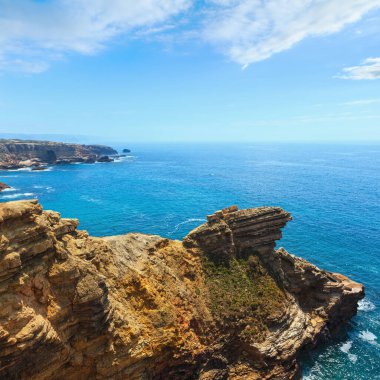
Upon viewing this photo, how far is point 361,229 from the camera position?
103 meters

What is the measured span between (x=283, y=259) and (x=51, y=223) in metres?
39.3

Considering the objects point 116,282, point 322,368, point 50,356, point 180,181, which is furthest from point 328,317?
point 180,181

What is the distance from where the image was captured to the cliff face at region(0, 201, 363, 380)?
28.1 meters

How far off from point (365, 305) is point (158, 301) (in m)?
46.3

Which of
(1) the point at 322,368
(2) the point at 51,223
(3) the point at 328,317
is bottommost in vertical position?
(1) the point at 322,368

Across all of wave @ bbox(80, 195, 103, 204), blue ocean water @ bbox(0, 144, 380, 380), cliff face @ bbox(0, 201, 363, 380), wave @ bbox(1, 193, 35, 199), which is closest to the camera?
cliff face @ bbox(0, 201, 363, 380)

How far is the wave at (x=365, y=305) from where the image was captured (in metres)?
64.5

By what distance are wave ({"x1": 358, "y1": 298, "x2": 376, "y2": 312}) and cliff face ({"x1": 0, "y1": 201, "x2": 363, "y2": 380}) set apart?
3.16 meters

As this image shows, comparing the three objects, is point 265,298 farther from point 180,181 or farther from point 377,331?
point 180,181

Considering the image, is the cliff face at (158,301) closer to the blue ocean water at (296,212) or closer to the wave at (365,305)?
the wave at (365,305)

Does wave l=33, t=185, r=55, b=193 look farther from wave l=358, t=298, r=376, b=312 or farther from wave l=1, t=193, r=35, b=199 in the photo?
wave l=358, t=298, r=376, b=312

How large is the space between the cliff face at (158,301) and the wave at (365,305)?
316cm

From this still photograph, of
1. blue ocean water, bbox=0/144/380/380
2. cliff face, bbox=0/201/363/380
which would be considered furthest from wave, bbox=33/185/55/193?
cliff face, bbox=0/201/363/380

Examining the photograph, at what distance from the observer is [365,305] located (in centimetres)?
6562
